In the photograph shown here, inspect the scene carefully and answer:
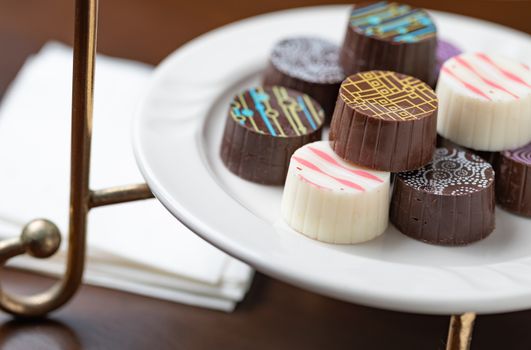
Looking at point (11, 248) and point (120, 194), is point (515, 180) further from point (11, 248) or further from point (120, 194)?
point (11, 248)

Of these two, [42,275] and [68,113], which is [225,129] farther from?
[68,113]

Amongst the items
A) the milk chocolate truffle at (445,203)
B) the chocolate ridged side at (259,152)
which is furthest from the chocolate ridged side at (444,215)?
the chocolate ridged side at (259,152)

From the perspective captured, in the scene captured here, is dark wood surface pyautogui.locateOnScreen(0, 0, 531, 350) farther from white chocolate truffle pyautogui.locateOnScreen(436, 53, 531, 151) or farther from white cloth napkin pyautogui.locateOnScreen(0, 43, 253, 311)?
white chocolate truffle pyautogui.locateOnScreen(436, 53, 531, 151)

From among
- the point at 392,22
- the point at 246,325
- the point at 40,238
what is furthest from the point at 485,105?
the point at 40,238

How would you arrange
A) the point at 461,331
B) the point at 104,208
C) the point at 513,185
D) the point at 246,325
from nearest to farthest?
the point at 461,331
the point at 513,185
the point at 246,325
the point at 104,208

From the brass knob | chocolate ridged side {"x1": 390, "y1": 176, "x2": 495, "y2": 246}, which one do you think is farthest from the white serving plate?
the brass knob

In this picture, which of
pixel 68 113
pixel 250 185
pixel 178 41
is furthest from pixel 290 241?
pixel 178 41
